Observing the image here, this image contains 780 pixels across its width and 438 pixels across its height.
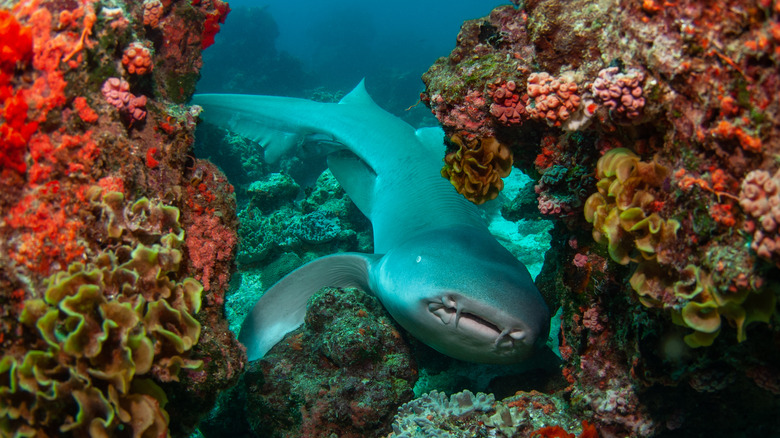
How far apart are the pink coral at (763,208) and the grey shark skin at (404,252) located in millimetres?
1841

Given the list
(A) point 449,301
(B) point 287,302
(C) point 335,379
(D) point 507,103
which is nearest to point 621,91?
(D) point 507,103

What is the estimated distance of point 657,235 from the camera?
1.76 meters

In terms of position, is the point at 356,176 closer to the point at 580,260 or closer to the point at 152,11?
the point at 152,11

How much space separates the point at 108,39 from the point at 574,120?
8.96 ft

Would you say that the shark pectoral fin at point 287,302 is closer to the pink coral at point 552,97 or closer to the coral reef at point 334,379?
the coral reef at point 334,379

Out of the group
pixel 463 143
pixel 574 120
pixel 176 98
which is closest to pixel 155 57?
pixel 176 98

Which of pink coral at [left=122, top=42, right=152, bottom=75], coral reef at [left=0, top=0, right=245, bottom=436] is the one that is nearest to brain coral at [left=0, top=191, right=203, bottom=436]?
coral reef at [left=0, top=0, right=245, bottom=436]

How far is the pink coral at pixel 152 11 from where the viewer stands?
2.95m

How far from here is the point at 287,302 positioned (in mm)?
4629

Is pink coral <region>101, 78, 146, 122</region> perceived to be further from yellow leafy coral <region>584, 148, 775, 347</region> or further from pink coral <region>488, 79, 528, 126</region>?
yellow leafy coral <region>584, 148, 775, 347</region>

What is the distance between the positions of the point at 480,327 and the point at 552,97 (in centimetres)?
180

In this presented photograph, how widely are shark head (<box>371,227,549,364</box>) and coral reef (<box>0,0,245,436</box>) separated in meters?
1.56

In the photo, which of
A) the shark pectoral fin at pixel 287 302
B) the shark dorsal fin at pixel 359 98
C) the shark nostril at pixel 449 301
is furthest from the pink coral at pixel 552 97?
the shark dorsal fin at pixel 359 98

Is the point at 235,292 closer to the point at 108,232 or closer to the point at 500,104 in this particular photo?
the point at 108,232
